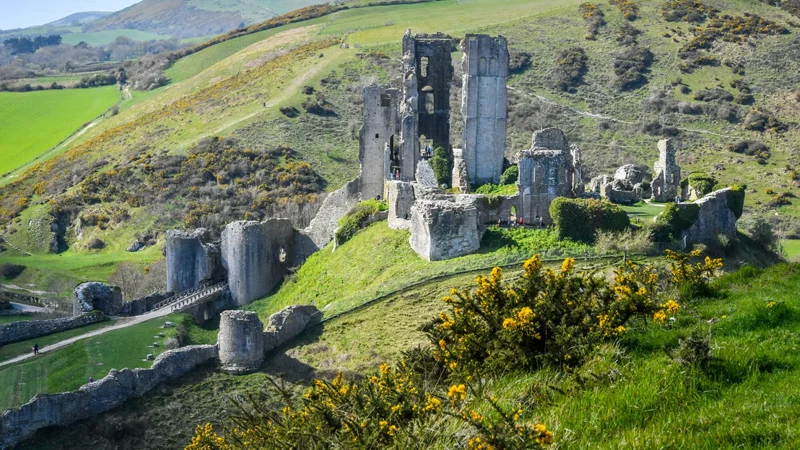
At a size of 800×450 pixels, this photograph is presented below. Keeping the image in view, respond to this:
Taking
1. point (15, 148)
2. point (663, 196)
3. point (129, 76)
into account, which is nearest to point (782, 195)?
point (663, 196)

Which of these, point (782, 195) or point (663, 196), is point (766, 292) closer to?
point (663, 196)

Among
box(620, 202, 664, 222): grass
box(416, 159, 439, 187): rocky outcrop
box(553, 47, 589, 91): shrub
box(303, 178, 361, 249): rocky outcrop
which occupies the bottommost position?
box(303, 178, 361, 249): rocky outcrop

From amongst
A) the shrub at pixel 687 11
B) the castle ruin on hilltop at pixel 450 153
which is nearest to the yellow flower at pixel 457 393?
the castle ruin on hilltop at pixel 450 153

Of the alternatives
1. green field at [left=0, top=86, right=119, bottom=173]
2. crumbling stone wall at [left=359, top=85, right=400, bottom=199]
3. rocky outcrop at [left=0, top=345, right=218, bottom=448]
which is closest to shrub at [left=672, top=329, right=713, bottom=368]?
rocky outcrop at [left=0, top=345, right=218, bottom=448]

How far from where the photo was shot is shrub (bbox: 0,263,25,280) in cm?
5862

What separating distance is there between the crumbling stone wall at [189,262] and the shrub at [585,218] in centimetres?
1670

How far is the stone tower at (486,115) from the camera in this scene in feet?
140

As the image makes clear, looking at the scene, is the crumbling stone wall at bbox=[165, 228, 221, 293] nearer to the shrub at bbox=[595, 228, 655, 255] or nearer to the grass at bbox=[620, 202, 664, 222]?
the grass at bbox=[620, 202, 664, 222]

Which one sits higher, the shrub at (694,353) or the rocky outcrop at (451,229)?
the shrub at (694,353)

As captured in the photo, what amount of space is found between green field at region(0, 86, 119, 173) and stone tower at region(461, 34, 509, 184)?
62844 mm

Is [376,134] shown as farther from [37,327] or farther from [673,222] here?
[673,222]

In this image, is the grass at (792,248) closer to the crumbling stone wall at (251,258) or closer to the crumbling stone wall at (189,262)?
the crumbling stone wall at (251,258)

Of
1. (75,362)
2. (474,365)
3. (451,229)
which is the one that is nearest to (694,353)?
(474,365)

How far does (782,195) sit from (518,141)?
18.3m
